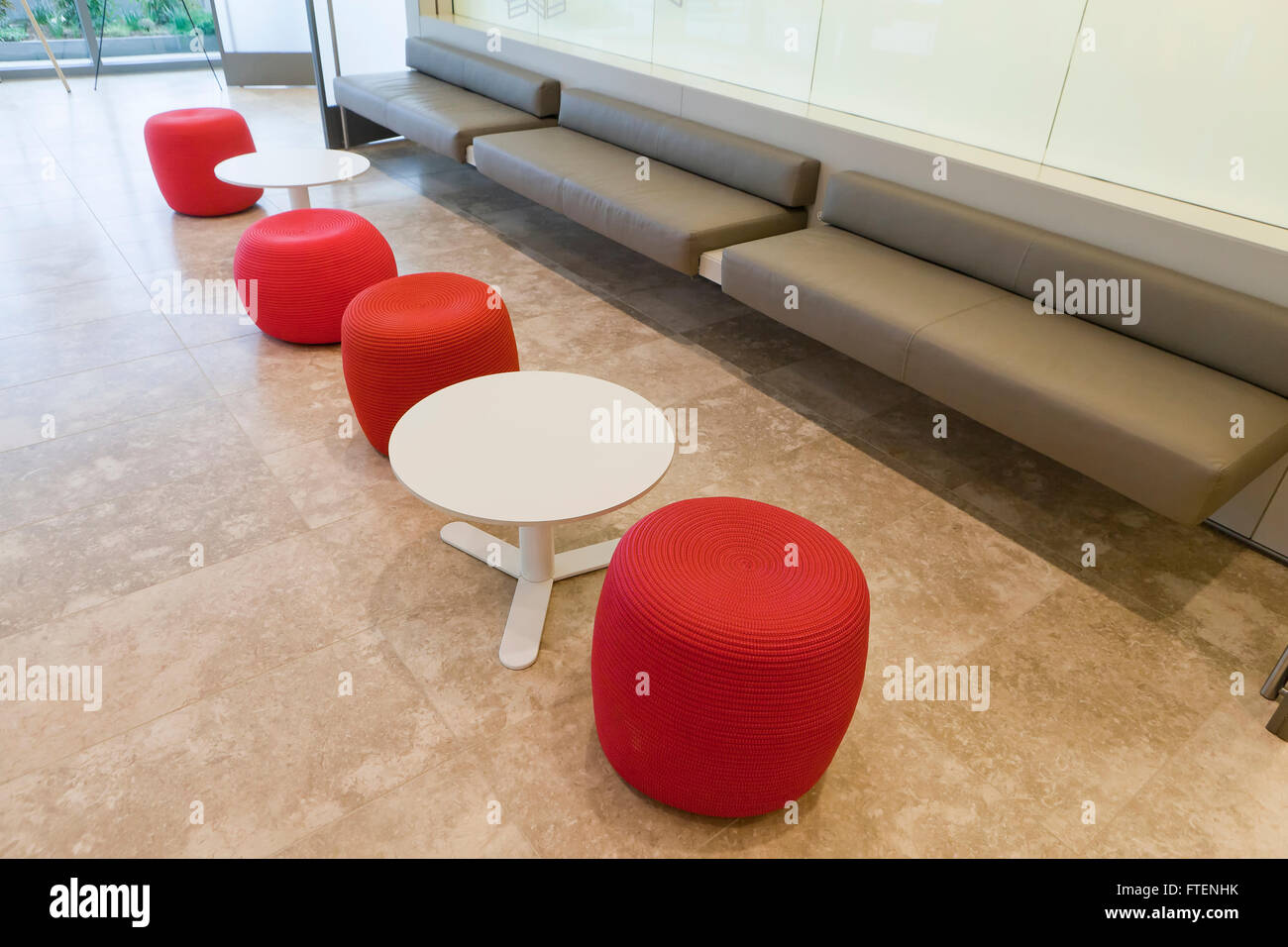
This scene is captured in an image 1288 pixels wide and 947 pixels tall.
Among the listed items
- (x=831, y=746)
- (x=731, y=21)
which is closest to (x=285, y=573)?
(x=831, y=746)

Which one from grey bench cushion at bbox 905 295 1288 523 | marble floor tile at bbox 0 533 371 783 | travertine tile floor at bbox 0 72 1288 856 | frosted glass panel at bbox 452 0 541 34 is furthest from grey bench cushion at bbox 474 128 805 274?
marble floor tile at bbox 0 533 371 783

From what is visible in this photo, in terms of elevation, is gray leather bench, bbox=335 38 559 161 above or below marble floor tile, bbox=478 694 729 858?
above

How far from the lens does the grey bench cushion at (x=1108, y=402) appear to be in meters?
2.36

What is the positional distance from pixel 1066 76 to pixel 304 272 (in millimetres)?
3184

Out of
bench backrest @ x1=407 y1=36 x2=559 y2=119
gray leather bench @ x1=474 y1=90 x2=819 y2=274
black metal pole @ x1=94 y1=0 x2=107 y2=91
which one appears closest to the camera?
gray leather bench @ x1=474 y1=90 x2=819 y2=274

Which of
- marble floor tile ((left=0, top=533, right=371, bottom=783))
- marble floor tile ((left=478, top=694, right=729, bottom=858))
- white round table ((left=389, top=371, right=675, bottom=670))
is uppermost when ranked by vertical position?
white round table ((left=389, top=371, right=675, bottom=670))

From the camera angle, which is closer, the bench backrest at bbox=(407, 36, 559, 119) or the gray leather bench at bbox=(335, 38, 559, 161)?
the gray leather bench at bbox=(335, 38, 559, 161)

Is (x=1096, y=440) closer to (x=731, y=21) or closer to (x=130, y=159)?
(x=731, y=21)

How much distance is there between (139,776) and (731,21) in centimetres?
431

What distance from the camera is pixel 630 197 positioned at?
4.06 m

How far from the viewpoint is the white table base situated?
232 centimetres

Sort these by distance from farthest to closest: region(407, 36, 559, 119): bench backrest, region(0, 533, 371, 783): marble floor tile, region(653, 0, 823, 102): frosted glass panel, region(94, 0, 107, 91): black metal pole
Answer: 1. region(94, 0, 107, 91): black metal pole
2. region(407, 36, 559, 119): bench backrest
3. region(653, 0, 823, 102): frosted glass panel
4. region(0, 533, 371, 783): marble floor tile

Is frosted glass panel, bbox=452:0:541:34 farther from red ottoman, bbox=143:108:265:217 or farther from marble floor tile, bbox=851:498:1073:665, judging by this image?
marble floor tile, bbox=851:498:1073:665
